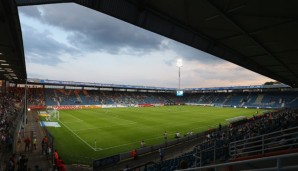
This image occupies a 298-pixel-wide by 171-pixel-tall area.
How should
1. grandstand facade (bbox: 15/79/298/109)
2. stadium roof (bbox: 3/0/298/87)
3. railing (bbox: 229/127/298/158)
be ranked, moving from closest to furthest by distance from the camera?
railing (bbox: 229/127/298/158) → stadium roof (bbox: 3/0/298/87) → grandstand facade (bbox: 15/79/298/109)

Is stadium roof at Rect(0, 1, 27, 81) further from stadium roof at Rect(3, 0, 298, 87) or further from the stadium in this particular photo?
stadium roof at Rect(3, 0, 298, 87)

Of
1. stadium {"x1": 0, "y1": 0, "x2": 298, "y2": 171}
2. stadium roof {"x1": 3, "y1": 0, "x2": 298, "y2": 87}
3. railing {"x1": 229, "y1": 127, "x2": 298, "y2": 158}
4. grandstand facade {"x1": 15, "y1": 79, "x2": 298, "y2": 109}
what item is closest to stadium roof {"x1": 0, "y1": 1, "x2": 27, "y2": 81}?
stadium {"x1": 0, "y1": 0, "x2": 298, "y2": 171}

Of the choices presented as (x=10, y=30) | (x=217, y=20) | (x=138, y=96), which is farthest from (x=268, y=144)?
(x=138, y=96)

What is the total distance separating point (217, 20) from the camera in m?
8.78

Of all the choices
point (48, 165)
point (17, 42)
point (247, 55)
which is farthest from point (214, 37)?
point (48, 165)

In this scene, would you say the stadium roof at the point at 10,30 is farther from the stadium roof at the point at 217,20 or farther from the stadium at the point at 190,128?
the stadium roof at the point at 217,20

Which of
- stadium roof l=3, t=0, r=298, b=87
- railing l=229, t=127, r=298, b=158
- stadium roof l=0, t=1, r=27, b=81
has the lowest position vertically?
railing l=229, t=127, r=298, b=158

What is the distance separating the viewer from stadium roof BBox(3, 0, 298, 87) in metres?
7.44

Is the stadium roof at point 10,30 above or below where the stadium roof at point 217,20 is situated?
above

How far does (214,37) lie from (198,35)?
0.90m

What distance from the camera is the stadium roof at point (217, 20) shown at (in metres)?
7.44

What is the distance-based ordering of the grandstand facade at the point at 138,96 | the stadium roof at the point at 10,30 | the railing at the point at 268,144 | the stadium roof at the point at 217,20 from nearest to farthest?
the railing at the point at 268,144 < the stadium roof at the point at 217,20 < the stadium roof at the point at 10,30 < the grandstand facade at the point at 138,96

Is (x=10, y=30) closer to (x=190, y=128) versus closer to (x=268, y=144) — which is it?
(x=268, y=144)

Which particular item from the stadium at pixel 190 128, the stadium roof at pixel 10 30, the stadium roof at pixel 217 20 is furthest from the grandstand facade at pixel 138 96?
the stadium roof at pixel 217 20
